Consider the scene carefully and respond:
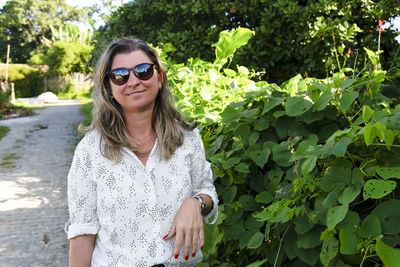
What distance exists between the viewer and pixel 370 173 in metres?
1.49

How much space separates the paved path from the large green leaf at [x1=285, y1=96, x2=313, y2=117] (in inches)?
115

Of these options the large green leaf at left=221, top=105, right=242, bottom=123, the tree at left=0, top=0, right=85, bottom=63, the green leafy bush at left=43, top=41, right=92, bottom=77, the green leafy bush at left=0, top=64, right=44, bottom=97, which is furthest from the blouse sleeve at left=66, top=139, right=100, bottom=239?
the tree at left=0, top=0, right=85, bottom=63

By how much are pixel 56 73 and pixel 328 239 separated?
36888 millimetres

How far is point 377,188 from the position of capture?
4.59 feet

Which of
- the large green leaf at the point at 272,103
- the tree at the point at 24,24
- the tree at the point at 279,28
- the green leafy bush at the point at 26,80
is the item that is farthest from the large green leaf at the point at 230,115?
the tree at the point at 24,24

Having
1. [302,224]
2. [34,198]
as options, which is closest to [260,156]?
[302,224]

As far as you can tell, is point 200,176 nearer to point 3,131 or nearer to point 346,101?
point 346,101

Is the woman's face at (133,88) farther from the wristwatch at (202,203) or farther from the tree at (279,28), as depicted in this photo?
the tree at (279,28)

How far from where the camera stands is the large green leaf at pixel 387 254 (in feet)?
4.22

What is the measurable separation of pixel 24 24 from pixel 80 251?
199 feet

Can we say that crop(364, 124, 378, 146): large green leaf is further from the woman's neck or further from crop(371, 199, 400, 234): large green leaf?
the woman's neck

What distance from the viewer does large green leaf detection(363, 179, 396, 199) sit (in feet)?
4.49

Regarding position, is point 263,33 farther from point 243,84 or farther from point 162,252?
point 162,252

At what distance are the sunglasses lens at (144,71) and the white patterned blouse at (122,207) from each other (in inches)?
11.7
